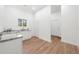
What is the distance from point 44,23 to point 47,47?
495 mm

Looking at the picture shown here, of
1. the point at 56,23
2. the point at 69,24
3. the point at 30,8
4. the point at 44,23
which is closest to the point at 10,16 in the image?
the point at 30,8

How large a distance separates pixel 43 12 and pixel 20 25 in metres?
0.54

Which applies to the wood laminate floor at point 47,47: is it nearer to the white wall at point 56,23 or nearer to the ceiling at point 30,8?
the white wall at point 56,23

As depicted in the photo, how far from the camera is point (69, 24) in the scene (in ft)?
6.08

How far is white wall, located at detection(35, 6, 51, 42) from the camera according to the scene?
1891 millimetres

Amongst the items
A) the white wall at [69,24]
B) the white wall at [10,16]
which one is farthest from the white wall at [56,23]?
the white wall at [10,16]

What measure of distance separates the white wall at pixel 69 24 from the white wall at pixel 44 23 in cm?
28

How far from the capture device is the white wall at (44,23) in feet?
6.20

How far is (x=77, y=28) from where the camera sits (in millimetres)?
1809

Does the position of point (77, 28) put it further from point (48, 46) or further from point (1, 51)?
point (1, 51)

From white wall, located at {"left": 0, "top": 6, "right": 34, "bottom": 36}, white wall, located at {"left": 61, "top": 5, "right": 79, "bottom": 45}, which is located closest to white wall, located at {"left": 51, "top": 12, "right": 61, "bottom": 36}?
white wall, located at {"left": 61, "top": 5, "right": 79, "bottom": 45}

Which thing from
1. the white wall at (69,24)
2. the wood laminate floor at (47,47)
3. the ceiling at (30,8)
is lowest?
the wood laminate floor at (47,47)

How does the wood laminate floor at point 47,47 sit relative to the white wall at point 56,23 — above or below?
below
